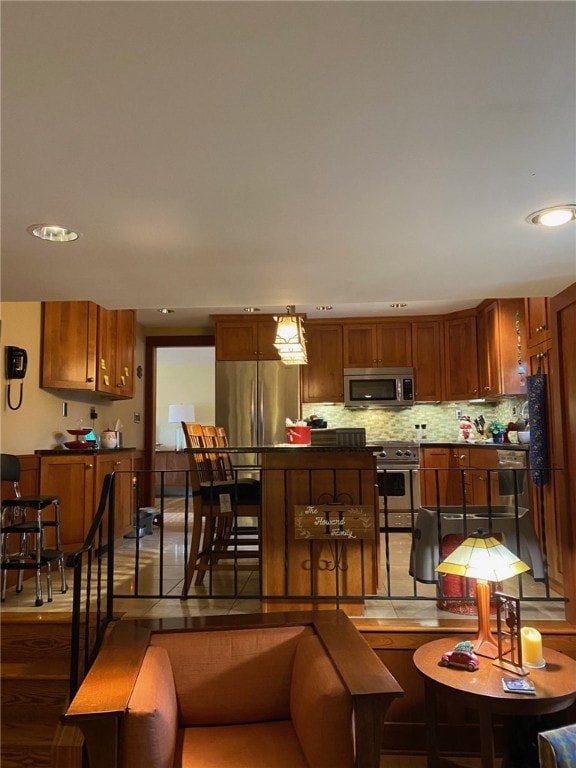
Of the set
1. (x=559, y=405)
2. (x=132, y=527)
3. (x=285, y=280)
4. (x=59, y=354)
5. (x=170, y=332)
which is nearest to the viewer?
(x=285, y=280)

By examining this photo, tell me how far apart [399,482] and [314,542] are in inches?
120

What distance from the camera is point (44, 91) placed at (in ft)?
3.93

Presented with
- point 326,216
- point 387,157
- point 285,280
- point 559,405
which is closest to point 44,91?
point 387,157

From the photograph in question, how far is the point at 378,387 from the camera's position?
21.3ft

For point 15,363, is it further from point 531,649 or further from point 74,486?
point 531,649

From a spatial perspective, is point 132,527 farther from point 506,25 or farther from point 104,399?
point 506,25

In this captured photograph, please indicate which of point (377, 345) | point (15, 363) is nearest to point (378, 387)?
point (377, 345)

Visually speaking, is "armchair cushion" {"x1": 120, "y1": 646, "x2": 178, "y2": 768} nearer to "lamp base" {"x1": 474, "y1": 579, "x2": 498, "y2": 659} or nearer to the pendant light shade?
"lamp base" {"x1": 474, "y1": 579, "x2": 498, "y2": 659}

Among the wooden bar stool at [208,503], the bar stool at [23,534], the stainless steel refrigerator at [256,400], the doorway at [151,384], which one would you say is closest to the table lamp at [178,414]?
the doorway at [151,384]

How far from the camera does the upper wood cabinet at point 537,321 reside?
3633 mm

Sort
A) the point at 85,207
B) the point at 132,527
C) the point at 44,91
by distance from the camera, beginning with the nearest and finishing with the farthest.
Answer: the point at 44,91 → the point at 85,207 → the point at 132,527

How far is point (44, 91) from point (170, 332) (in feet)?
19.1

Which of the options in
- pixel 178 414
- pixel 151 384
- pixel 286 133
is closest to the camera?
pixel 286 133

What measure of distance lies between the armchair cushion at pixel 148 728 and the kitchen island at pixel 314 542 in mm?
1214
